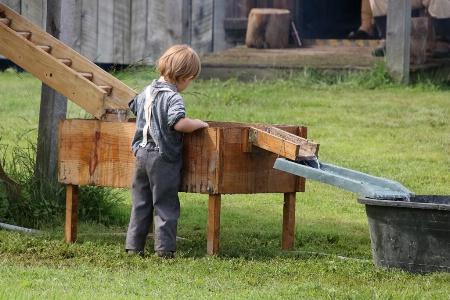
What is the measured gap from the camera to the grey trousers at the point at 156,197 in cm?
639

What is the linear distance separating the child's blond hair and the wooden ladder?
0.51 m

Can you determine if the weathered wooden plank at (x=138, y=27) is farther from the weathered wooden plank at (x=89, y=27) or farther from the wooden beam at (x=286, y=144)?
the wooden beam at (x=286, y=144)

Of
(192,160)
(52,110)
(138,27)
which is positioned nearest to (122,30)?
(138,27)

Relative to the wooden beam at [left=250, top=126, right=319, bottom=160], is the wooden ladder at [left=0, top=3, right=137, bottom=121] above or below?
above

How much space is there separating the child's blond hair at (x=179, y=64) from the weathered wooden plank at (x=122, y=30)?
6.92 metres

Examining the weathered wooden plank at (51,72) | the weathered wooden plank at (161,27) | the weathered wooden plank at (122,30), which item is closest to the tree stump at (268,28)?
the weathered wooden plank at (161,27)

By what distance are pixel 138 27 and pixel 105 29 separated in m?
0.48

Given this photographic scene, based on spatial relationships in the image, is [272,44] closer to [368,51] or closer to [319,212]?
[368,51]

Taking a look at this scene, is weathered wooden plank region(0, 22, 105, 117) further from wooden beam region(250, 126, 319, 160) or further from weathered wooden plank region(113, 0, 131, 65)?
weathered wooden plank region(113, 0, 131, 65)

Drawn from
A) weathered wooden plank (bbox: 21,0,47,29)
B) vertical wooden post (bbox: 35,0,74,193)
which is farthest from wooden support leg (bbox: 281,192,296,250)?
weathered wooden plank (bbox: 21,0,47,29)

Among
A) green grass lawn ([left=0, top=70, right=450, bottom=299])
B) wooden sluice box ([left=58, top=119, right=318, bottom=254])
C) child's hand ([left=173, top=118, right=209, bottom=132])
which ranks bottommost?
green grass lawn ([left=0, top=70, right=450, bottom=299])

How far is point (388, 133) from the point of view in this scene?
11.8 meters

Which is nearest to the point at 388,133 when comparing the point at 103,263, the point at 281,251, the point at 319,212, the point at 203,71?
the point at 319,212

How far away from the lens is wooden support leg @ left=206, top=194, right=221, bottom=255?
643 cm
